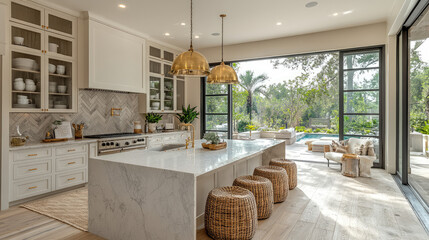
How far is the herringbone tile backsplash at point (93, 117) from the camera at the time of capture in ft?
12.8

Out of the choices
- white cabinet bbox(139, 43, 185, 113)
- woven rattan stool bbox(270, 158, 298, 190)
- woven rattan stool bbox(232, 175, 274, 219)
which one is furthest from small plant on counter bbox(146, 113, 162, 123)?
woven rattan stool bbox(232, 175, 274, 219)

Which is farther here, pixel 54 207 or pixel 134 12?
pixel 134 12

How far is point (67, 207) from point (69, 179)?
76 centimetres

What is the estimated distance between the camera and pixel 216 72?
11.4ft

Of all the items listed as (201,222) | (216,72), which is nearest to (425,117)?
(216,72)

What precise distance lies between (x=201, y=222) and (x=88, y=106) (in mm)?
3381

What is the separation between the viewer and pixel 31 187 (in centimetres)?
342

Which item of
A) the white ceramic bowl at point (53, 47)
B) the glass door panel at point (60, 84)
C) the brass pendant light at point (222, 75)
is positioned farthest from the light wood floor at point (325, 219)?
the white ceramic bowl at point (53, 47)

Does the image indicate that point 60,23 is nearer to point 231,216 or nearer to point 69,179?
point 69,179

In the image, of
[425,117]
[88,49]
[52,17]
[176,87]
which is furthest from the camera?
[176,87]

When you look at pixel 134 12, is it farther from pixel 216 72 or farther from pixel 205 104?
pixel 205 104

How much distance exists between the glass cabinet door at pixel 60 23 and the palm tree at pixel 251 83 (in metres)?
9.79

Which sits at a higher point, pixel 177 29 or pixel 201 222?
pixel 177 29

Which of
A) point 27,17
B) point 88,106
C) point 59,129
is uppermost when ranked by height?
point 27,17
